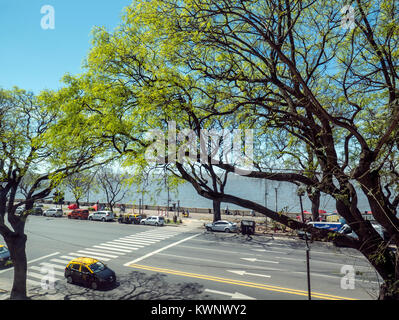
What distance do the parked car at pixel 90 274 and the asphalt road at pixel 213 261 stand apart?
3.88ft

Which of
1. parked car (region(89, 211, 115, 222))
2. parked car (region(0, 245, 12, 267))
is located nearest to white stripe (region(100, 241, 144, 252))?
parked car (region(0, 245, 12, 267))

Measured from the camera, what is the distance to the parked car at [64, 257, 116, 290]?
1292 cm

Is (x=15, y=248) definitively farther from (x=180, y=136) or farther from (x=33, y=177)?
(x=180, y=136)

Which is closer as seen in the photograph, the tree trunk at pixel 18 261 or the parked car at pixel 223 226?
the tree trunk at pixel 18 261

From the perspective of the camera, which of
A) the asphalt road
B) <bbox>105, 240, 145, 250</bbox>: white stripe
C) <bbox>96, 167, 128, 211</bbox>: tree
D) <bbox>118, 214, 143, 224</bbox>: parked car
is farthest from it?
<bbox>118, 214, 143, 224</bbox>: parked car

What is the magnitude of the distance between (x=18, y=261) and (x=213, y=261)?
11.1 m

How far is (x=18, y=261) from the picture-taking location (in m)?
10.4

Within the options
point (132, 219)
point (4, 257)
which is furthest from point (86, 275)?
point (132, 219)

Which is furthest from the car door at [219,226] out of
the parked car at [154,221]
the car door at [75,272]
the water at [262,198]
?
the car door at [75,272]

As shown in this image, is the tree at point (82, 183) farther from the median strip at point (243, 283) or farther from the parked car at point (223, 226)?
the parked car at point (223, 226)

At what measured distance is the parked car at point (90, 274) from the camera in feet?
42.4

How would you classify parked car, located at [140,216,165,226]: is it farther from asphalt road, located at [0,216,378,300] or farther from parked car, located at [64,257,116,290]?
parked car, located at [64,257,116,290]

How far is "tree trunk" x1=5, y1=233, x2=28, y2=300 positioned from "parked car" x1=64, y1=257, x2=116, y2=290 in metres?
3.08

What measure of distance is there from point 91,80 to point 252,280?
1262cm
